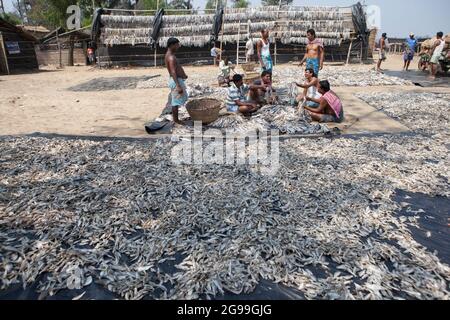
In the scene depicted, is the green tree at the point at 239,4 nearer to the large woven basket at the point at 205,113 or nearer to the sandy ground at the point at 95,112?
the sandy ground at the point at 95,112

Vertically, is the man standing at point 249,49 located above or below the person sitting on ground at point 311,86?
above

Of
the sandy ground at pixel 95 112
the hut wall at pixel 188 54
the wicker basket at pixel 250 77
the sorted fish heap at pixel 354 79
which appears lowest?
the sandy ground at pixel 95 112

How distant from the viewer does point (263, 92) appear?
8.30 m

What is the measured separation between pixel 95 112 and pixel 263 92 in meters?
5.09

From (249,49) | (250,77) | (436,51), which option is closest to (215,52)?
(249,49)

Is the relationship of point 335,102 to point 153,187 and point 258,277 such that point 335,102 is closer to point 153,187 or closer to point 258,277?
point 153,187

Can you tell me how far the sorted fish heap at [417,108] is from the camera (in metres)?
7.03

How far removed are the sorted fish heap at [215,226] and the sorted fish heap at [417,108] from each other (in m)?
1.88

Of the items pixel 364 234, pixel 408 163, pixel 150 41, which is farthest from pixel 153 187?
pixel 150 41

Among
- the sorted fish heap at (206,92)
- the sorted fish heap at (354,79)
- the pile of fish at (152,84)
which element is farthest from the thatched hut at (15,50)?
the sorted fish heap at (354,79)

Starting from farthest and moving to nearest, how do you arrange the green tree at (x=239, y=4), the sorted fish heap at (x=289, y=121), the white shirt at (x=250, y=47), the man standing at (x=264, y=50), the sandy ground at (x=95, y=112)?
the green tree at (x=239, y=4) < the white shirt at (x=250, y=47) < the man standing at (x=264, y=50) < the sandy ground at (x=95, y=112) < the sorted fish heap at (x=289, y=121)

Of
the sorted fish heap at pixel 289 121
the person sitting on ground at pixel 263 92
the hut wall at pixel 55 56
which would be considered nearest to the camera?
the sorted fish heap at pixel 289 121

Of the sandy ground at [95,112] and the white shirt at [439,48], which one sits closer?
the sandy ground at [95,112]

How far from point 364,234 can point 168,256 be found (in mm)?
2131
